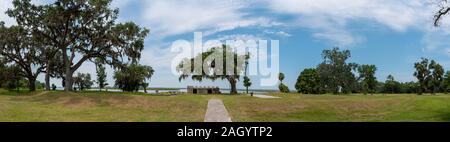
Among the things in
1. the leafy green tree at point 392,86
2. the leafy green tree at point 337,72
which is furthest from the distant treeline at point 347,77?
the leafy green tree at point 392,86

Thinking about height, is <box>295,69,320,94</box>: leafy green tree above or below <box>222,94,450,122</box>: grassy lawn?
above

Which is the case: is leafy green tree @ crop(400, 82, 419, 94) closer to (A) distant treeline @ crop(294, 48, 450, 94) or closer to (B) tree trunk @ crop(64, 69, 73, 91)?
(A) distant treeline @ crop(294, 48, 450, 94)

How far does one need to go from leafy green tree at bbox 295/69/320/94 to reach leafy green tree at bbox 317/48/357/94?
636 cm

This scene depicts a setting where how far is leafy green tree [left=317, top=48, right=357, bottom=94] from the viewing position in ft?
331

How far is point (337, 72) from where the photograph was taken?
101 m

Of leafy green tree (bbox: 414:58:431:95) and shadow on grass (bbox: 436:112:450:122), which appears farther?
leafy green tree (bbox: 414:58:431:95)

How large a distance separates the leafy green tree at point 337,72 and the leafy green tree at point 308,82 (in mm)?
6363

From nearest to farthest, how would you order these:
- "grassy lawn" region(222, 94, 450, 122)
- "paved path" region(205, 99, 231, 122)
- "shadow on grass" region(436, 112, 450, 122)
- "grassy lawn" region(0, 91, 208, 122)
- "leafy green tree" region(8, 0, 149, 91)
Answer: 1. "paved path" region(205, 99, 231, 122)
2. "shadow on grass" region(436, 112, 450, 122)
3. "grassy lawn" region(0, 91, 208, 122)
4. "grassy lawn" region(222, 94, 450, 122)
5. "leafy green tree" region(8, 0, 149, 91)

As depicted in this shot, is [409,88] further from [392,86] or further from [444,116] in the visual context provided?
[444,116]

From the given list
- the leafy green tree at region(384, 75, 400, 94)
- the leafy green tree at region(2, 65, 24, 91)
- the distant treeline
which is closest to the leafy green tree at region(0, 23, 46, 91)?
the leafy green tree at region(2, 65, 24, 91)

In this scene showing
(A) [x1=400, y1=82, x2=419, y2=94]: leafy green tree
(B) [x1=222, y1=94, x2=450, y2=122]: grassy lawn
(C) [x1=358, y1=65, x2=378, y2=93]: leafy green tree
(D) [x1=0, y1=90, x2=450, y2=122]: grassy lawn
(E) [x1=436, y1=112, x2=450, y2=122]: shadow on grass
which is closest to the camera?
(E) [x1=436, y1=112, x2=450, y2=122]: shadow on grass

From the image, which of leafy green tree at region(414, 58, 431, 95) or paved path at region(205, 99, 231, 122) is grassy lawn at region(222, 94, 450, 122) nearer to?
paved path at region(205, 99, 231, 122)
